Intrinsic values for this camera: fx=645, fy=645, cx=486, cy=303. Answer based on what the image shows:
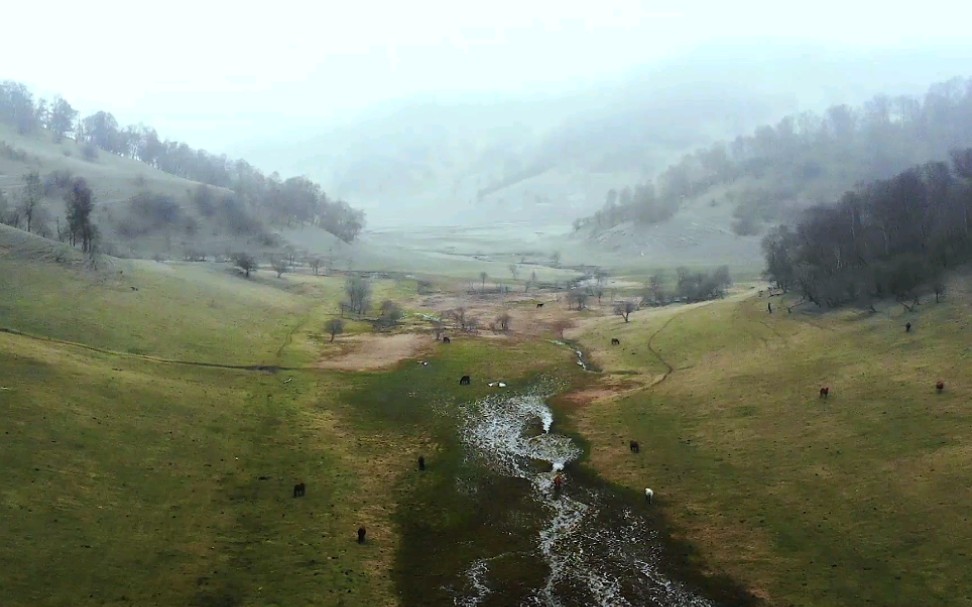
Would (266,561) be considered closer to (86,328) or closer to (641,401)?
(641,401)

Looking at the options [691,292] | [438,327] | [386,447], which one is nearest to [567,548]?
[386,447]

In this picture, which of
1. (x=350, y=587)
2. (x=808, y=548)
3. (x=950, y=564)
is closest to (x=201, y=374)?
(x=350, y=587)

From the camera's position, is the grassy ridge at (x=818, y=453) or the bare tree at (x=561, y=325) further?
the bare tree at (x=561, y=325)

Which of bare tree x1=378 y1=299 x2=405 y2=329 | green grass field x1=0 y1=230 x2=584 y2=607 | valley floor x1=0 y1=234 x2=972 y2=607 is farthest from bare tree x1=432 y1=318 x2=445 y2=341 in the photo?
green grass field x1=0 y1=230 x2=584 y2=607

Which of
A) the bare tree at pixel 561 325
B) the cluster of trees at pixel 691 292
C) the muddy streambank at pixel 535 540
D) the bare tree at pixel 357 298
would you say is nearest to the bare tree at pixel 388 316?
the bare tree at pixel 357 298

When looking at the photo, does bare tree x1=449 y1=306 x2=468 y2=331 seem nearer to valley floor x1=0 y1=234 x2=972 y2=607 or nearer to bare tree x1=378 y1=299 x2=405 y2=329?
bare tree x1=378 y1=299 x2=405 y2=329

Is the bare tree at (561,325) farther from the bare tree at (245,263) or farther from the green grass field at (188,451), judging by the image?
the bare tree at (245,263)

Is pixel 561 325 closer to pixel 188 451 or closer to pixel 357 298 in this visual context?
pixel 357 298
